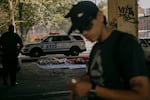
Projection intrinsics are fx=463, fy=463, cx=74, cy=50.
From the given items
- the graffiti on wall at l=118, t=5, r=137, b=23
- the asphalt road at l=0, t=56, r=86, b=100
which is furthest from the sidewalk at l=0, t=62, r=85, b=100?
the graffiti on wall at l=118, t=5, r=137, b=23

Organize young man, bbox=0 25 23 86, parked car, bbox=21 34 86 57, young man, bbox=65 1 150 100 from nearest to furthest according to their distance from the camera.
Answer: young man, bbox=65 1 150 100
young man, bbox=0 25 23 86
parked car, bbox=21 34 86 57

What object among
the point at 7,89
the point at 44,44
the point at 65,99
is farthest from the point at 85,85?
the point at 44,44

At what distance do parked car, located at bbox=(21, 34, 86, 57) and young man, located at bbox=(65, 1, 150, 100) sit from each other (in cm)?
2976

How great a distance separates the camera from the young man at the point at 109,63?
2809mm

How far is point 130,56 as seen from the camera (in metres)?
2.84

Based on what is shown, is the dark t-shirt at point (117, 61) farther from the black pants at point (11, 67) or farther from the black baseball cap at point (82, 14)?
the black pants at point (11, 67)

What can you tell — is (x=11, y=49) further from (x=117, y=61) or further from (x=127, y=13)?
(x=117, y=61)

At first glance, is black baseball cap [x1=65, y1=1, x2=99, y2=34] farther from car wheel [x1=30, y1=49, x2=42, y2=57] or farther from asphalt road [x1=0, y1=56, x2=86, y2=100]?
car wheel [x1=30, y1=49, x2=42, y2=57]

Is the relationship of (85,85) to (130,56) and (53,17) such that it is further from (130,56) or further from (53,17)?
(53,17)

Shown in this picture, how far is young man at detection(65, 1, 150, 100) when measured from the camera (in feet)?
9.21

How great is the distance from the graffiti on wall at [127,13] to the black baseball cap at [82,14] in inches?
369

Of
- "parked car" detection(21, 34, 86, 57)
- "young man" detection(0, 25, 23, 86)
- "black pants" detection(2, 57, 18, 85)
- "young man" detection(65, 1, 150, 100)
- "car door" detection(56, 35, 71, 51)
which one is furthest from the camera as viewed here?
"car door" detection(56, 35, 71, 51)

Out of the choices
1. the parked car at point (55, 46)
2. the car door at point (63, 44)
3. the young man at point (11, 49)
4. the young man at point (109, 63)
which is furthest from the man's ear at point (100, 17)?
the car door at point (63, 44)

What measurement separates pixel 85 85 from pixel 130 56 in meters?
0.34
